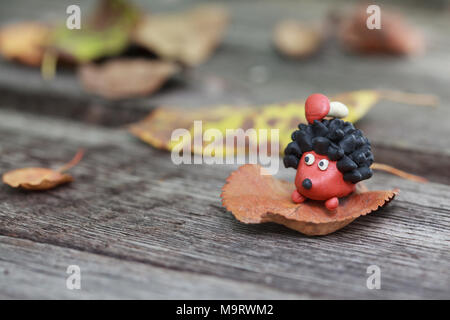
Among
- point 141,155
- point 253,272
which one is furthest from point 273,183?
point 141,155

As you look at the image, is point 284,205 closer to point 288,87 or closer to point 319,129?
point 319,129

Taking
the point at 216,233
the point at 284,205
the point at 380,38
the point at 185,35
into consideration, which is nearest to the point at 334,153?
the point at 284,205

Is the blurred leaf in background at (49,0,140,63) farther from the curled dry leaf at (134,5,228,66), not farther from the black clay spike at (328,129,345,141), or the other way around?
the black clay spike at (328,129,345,141)

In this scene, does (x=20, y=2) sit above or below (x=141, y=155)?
above

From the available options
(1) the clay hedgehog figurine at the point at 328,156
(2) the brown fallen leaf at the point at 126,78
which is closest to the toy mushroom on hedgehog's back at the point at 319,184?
(1) the clay hedgehog figurine at the point at 328,156

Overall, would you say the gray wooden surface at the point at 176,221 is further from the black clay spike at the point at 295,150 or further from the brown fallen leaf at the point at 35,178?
the black clay spike at the point at 295,150

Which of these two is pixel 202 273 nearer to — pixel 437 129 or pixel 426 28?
pixel 437 129
